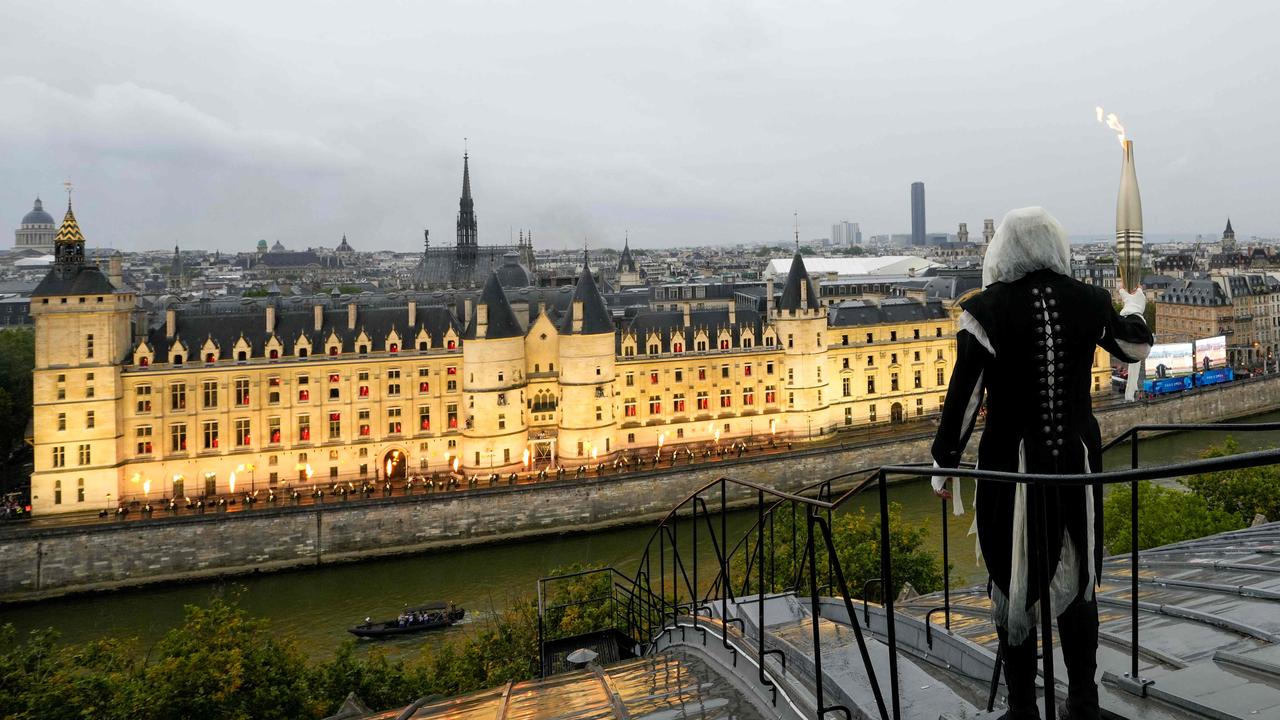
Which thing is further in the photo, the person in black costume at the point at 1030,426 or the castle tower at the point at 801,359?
the castle tower at the point at 801,359

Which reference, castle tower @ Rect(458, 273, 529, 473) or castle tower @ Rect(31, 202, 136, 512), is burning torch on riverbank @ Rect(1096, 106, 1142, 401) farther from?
castle tower @ Rect(31, 202, 136, 512)

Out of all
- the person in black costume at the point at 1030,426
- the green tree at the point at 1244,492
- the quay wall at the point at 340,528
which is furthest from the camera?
the quay wall at the point at 340,528

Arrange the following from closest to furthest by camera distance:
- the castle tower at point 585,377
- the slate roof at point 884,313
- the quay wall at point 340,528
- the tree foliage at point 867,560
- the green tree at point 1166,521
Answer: the tree foliage at point 867,560 → the green tree at point 1166,521 → the quay wall at point 340,528 → the castle tower at point 585,377 → the slate roof at point 884,313

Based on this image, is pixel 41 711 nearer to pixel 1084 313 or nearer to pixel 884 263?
pixel 1084 313

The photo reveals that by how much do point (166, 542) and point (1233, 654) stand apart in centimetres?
3768

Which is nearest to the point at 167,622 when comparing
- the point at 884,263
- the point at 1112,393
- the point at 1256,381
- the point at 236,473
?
the point at 236,473

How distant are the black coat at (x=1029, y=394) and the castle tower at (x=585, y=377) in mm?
41177

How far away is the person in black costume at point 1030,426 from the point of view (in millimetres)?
5094

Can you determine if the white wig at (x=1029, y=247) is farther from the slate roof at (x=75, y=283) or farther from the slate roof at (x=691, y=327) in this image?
the slate roof at (x=691, y=327)

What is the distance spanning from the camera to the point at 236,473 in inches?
1694

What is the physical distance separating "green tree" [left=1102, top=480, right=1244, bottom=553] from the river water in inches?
214

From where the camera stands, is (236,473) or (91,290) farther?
(236,473)

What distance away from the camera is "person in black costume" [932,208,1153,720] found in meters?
5.09

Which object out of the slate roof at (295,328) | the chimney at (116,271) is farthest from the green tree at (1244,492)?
the chimney at (116,271)
